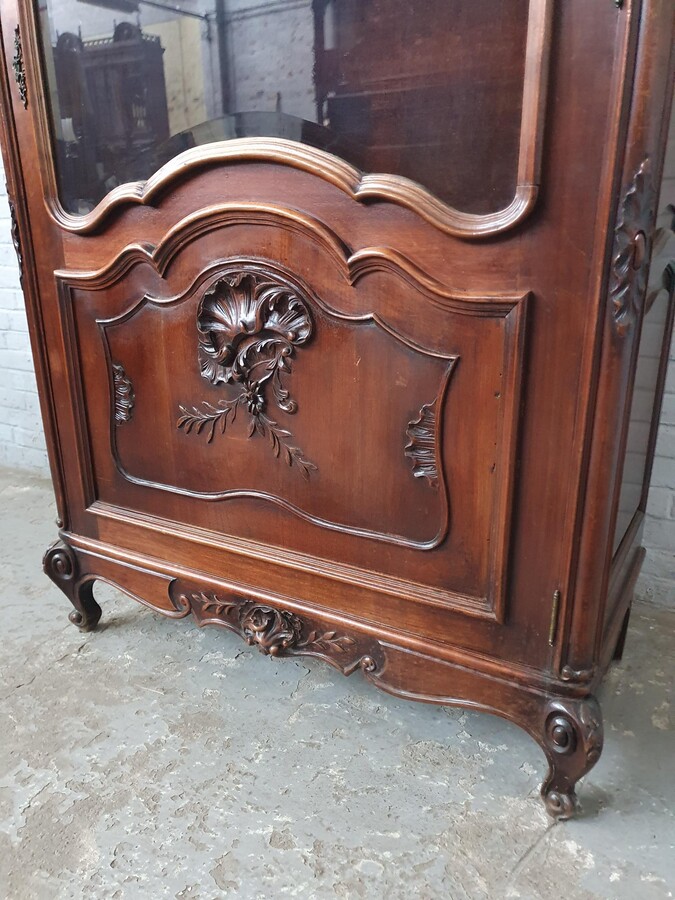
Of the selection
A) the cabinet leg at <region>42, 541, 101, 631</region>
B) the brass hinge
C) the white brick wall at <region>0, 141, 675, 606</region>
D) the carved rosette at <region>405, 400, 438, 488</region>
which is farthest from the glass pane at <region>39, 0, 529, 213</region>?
the white brick wall at <region>0, 141, 675, 606</region>

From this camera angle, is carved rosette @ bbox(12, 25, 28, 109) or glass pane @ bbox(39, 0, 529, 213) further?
carved rosette @ bbox(12, 25, 28, 109)

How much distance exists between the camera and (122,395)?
3.70 ft

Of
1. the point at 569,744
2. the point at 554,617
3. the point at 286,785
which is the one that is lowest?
the point at 286,785

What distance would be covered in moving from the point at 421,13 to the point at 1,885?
3.74 ft

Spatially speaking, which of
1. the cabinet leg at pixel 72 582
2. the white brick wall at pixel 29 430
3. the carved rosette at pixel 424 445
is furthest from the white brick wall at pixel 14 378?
the carved rosette at pixel 424 445

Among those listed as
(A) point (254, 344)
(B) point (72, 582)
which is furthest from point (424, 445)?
(B) point (72, 582)

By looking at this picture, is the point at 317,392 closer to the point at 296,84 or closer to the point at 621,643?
the point at 296,84

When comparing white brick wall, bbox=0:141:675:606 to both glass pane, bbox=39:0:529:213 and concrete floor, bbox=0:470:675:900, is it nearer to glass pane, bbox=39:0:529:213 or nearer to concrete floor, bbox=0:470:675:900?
concrete floor, bbox=0:470:675:900

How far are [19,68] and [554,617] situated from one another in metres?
1.05

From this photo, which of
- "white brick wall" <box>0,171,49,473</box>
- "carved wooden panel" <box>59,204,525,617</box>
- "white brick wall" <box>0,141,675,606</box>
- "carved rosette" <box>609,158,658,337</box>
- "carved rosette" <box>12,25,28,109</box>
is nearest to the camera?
"carved rosette" <box>609,158,658,337</box>

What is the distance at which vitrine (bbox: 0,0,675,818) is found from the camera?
29.8 inches

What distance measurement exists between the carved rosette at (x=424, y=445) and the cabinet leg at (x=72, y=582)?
701mm

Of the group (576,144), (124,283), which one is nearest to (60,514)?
(124,283)

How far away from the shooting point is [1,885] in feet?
2.82
